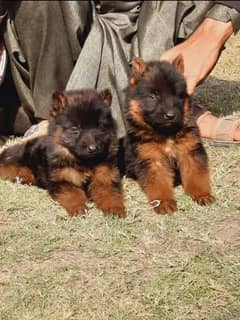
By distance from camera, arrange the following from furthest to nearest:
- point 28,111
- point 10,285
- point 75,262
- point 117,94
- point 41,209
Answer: point 28,111 → point 117,94 → point 41,209 → point 75,262 → point 10,285

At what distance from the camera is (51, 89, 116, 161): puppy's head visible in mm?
4121

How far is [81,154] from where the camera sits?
4.15m

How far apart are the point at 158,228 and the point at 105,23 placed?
1.87 meters

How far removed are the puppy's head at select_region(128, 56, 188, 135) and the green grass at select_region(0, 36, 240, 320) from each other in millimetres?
438

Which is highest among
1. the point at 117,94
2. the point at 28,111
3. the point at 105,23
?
the point at 105,23

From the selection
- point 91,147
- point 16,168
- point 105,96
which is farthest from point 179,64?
point 16,168

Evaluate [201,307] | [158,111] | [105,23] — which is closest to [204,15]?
[105,23]

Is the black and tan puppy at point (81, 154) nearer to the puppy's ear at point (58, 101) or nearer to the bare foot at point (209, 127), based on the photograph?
the puppy's ear at point (58, 101)

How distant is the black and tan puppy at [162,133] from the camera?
168 inches

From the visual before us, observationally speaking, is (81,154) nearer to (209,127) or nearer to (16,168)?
(16,168)

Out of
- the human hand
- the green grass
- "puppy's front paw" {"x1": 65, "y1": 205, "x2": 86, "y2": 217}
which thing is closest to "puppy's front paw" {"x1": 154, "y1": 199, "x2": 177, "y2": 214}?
the green grass

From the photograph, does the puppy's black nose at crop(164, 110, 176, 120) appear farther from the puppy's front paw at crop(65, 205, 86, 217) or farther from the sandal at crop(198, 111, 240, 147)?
the sandal at crop(198, 111, 240, 147)

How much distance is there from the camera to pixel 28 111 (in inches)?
215

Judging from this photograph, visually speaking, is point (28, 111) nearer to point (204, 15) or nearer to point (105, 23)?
point (105, 23)
